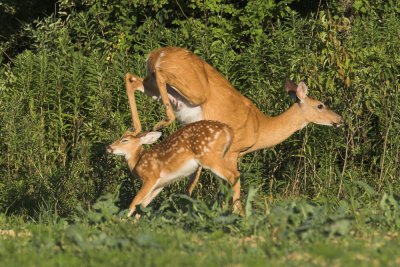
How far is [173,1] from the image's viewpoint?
631 inches

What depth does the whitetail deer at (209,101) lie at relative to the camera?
11008mm

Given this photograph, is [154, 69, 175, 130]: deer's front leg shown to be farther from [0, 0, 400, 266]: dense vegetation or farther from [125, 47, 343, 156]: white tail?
[0, 0, 400, 266]: dense vegetation

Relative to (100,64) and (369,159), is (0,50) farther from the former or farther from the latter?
(369,159)

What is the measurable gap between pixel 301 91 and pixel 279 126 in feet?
1.65

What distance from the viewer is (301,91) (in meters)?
11.6

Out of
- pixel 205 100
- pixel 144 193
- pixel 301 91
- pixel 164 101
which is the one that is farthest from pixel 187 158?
pixel 301 91

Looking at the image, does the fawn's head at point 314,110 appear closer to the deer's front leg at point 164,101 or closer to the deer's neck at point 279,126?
the deer's neck at point 279,126

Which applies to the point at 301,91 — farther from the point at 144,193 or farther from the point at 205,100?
the point at 144,193

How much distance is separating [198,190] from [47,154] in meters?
2.17

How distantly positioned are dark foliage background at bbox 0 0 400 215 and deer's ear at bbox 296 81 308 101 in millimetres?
539

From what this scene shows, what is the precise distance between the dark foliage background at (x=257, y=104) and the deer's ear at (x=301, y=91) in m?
0.54

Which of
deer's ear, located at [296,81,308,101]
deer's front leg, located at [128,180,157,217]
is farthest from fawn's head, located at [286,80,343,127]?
deer's front leg, located at [128,180,157,217]

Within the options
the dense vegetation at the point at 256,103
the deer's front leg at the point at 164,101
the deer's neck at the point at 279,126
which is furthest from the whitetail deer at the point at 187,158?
the deer's neck at the point at 279,126

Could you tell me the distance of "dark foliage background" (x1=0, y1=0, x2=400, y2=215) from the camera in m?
12.1
